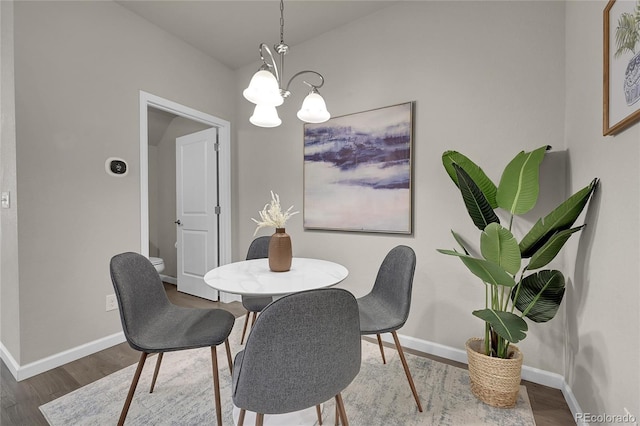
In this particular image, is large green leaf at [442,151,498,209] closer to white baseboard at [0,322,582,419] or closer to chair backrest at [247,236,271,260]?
white baseboard at [0,322,582,419]

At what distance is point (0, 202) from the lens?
2.04 meters

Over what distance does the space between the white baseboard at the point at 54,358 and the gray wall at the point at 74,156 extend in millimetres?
37

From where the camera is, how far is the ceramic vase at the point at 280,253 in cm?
164

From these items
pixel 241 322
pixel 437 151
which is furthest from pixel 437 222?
pixel 241 322

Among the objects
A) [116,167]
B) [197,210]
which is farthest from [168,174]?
[116,167]

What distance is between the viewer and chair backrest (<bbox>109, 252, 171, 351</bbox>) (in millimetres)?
1287

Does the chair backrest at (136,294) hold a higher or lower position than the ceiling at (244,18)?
lower

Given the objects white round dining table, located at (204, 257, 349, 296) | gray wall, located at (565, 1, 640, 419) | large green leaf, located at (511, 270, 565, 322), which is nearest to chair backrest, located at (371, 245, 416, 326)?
white round dining table, located at (204, 257, 349, 296)

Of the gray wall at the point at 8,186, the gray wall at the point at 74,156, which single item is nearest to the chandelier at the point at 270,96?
the gray wall at the point at 74,156

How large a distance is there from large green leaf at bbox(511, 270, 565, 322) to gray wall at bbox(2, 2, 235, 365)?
9.41ft

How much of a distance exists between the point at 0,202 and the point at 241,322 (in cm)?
206

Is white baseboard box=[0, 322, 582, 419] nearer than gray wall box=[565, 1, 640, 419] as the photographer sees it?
No

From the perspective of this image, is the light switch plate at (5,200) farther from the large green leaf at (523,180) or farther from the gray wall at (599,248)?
the gray wall at (599,248)

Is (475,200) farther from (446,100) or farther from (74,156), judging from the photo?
(74,156)
